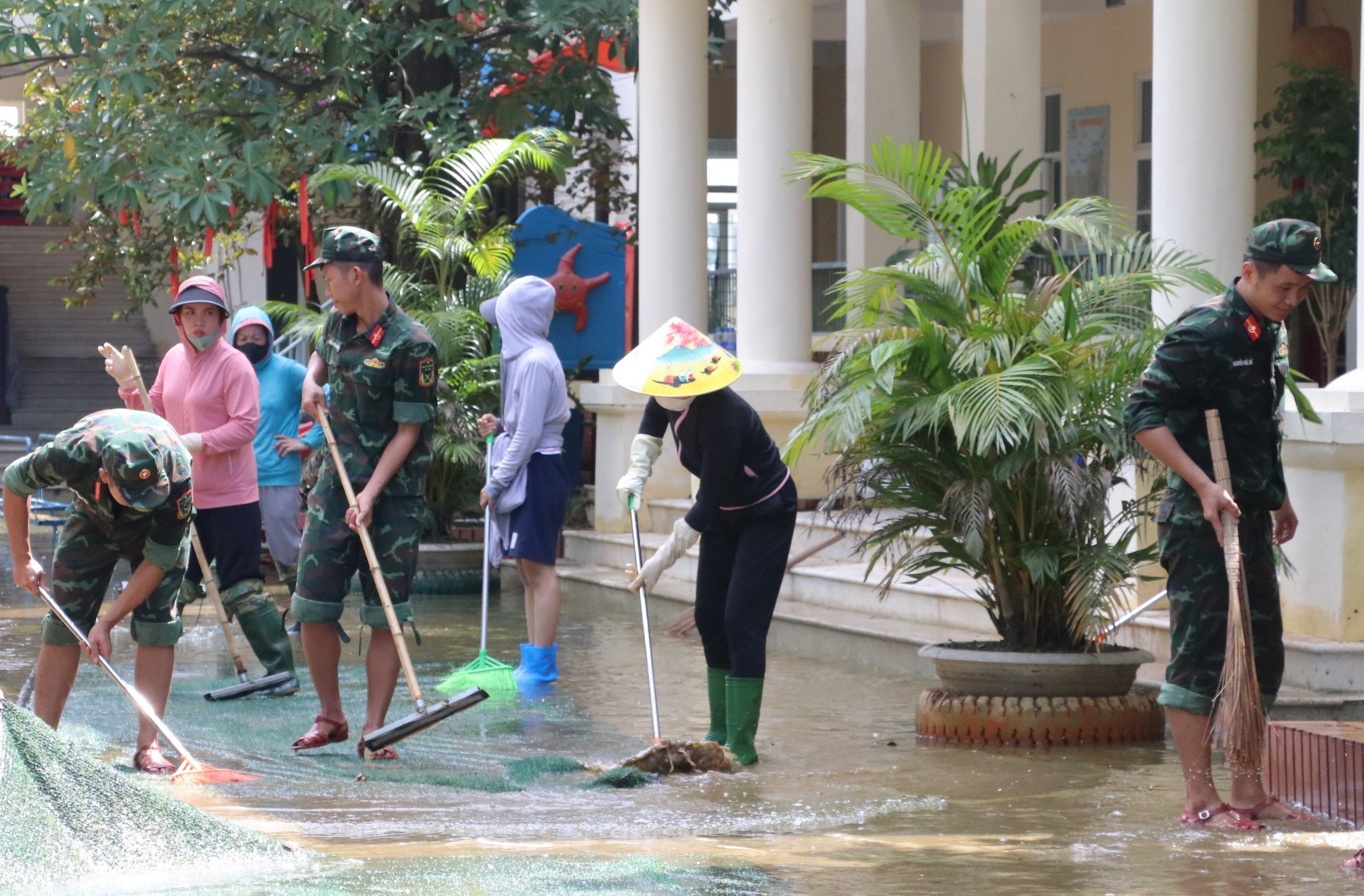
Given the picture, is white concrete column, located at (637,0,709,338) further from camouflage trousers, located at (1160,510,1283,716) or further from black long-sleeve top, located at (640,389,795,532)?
camouflage trousers, located at (1160,510,1283,716)

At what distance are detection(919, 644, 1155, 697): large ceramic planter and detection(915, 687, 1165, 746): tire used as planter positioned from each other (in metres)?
0.05

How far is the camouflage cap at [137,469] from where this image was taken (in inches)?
237

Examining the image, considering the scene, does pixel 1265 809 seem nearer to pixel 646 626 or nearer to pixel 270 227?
pixel 646 626

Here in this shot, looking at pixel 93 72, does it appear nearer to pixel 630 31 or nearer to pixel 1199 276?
pixel 630 31

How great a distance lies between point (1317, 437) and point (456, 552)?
6.97 m

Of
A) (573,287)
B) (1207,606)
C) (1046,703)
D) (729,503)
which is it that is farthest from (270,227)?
(1207,606)

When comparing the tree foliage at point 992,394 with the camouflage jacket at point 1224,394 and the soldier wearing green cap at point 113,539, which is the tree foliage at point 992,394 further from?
the soldier wearing green cap at point 113,539

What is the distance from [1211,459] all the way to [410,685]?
9.57 ft

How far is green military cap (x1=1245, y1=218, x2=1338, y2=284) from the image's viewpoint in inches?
221

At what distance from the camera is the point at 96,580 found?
22.1 feet

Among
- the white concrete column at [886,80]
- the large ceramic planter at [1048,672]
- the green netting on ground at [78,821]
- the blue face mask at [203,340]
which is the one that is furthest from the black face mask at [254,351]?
the white concrete column at [886,80]

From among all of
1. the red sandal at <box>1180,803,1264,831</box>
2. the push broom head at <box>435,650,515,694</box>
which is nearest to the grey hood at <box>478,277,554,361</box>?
the push broom head at <box>435,650,515,694</box>

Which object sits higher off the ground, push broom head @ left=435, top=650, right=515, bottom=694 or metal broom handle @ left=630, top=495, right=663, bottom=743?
metal broom handle @ left=630, top=495, right=663, bottom=743

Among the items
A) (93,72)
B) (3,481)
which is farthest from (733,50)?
(3,481)
